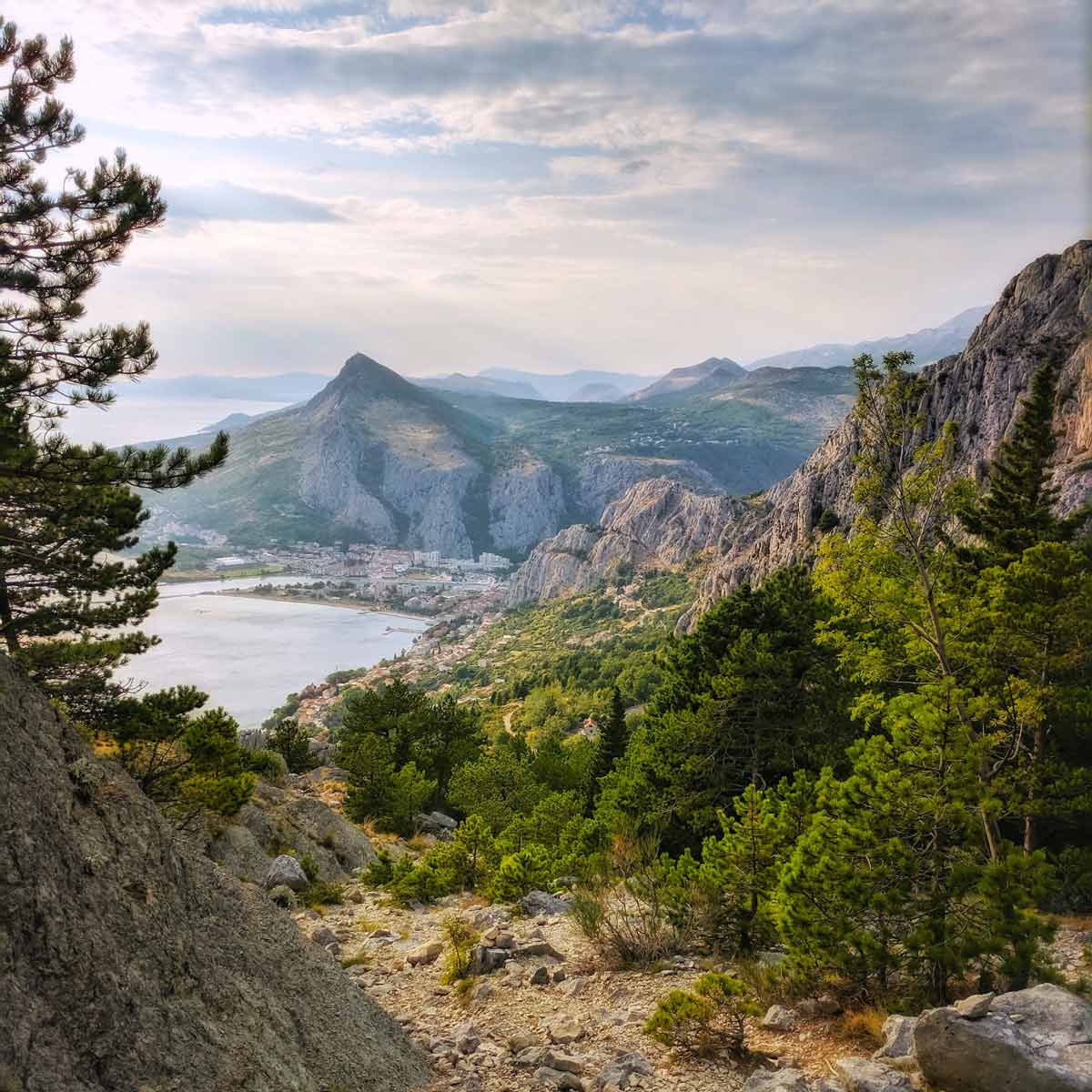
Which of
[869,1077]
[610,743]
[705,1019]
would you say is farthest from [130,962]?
[610,743]

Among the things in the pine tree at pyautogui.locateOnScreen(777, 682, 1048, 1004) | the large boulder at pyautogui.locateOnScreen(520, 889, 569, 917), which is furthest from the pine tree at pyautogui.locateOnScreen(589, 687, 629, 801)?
the pine tree at pyautogui.locateOnScreen(777, 682, 1048, 1004)

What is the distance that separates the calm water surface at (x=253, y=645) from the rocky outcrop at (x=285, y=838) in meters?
54.6

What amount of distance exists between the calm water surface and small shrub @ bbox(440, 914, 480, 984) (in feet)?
214

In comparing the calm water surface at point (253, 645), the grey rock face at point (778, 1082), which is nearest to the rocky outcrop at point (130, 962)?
the grey rock face at point (778, 1082)

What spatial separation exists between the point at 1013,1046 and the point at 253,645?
142786 mm

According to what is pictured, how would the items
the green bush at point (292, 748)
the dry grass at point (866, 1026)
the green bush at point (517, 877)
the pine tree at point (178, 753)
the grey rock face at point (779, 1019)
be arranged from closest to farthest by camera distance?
the dry grass at point (866, 1026)
the grey rock face at point (779, 1019)
the pine tree at point (178, 753)
the green bush at point (517, 877)
the green bush at point (292, 748)

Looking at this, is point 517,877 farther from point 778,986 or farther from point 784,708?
point 784,708

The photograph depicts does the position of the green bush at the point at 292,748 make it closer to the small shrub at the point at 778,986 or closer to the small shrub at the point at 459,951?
the small shrub at the point at 459,951

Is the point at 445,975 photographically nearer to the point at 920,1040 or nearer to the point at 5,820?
the point at 920,1040

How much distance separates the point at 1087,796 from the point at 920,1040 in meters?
9.73

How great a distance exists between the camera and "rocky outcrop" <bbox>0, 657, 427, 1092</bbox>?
206 inches

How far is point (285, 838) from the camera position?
65.2 feet

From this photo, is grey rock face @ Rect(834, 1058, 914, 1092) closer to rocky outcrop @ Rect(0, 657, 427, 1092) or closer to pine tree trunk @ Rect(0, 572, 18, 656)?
rocky outcrop @ Rect(0, 657, 427, 1092)

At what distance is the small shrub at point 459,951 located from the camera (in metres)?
12.0
